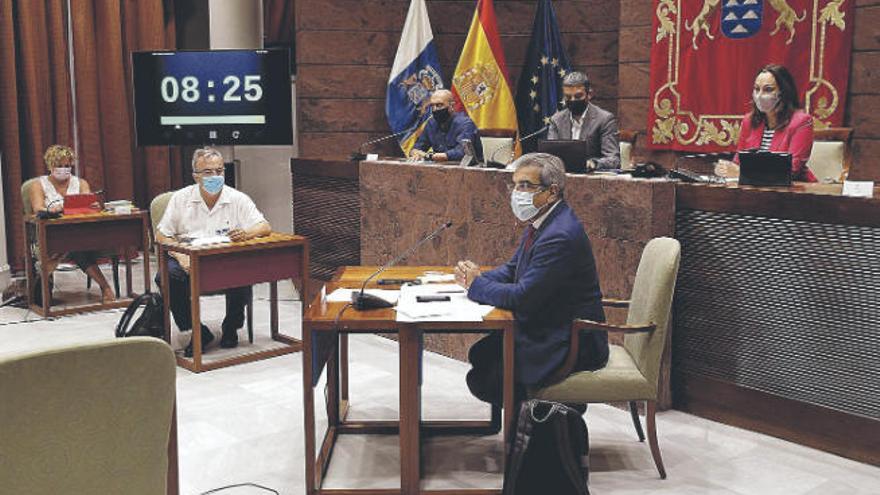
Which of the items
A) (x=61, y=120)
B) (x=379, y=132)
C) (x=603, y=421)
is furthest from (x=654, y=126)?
(x=61, y=120)

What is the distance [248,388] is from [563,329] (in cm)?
198

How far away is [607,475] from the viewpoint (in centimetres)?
349

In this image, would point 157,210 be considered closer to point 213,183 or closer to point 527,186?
point 213,183

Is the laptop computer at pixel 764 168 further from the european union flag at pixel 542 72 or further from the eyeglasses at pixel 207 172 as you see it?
the european union flag at pixel 542 72

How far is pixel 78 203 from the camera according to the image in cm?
623

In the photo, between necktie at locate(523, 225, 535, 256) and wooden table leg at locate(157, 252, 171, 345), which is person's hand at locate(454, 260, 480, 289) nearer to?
necktie at locate(523, 225, 535, 256)

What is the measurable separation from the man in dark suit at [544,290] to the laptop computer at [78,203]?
3762 millimetres

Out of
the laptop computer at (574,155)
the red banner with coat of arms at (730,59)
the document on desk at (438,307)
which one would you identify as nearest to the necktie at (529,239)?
the document on desk at (438,307)

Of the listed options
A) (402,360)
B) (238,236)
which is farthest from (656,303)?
(238,236)

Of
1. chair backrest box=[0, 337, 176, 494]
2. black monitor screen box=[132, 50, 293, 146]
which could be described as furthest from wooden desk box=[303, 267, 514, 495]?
black monitor screen box=[132, 50, 293, 146]

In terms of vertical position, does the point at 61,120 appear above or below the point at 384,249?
above

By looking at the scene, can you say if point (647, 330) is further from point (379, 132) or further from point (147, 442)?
point (379, 132)

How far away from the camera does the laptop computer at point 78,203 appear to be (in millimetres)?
6195

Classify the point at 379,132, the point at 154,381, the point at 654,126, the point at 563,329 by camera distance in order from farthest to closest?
the point at 379,132
the point at 654,126
the point at 563,329
the point at 154,381
